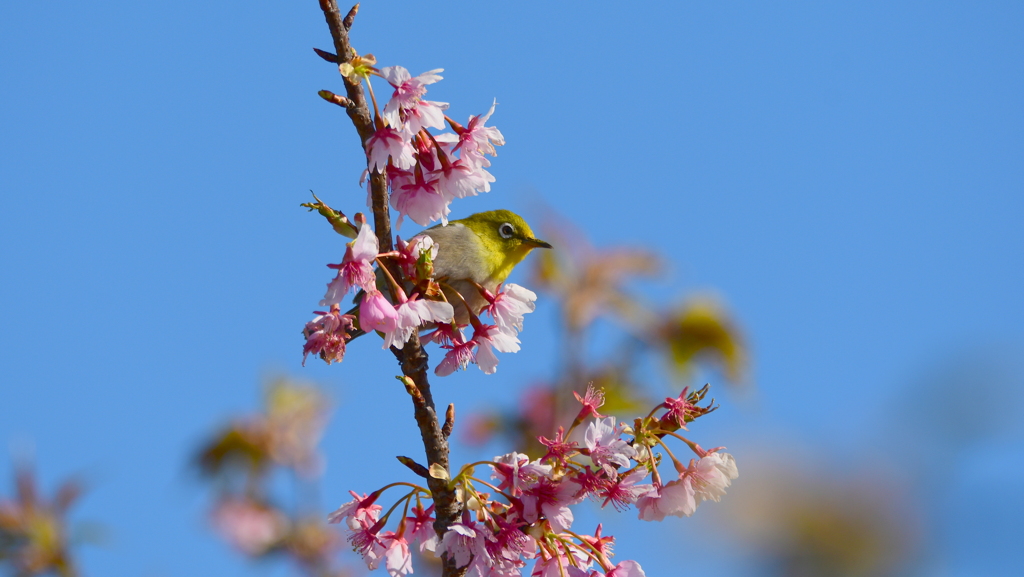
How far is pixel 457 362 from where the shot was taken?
362 centimetres

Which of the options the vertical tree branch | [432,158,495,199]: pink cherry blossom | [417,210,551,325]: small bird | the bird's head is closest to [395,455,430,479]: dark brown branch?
the vertical tree branch

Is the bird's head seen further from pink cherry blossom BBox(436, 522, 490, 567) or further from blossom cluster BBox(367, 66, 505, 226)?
pink cherry blossom BBox(436, 522, 490, 567)

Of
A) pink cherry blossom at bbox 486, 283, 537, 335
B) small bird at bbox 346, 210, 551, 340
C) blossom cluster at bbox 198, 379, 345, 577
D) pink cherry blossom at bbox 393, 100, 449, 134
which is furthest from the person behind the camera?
blossom cluster at bbox 198, 379, 345, 577

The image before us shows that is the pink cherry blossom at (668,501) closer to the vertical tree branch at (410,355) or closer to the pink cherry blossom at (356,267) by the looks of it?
the vertical tree branch at (410,355)

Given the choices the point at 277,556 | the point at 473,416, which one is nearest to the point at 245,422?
the point at 277,556

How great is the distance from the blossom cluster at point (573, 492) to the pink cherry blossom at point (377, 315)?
0.56m

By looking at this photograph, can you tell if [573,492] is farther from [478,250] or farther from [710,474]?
[478,250]

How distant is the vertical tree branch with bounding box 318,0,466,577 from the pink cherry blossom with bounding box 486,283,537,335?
65 cm

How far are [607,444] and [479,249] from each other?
8.21ft

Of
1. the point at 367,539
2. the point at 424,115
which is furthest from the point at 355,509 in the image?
the point at 424,115

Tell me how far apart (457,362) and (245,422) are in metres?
6.29

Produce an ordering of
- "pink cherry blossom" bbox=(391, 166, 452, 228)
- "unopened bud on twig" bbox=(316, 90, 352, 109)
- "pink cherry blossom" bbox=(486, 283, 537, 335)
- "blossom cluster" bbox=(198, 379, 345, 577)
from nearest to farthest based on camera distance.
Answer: "unopened bud on twig" bbox=(316, 90, 352, 109) < "pink cherry blossom" bbox=(391, 166, 452, 228) < "pink cherry blossom" bbox=(486, 283, 537, 335) < "blossom cluster" bbox=(198, 379, 345, 577)

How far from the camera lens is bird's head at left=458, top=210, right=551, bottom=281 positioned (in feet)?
18.3

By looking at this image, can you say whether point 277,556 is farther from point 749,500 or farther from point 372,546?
point 749,500
